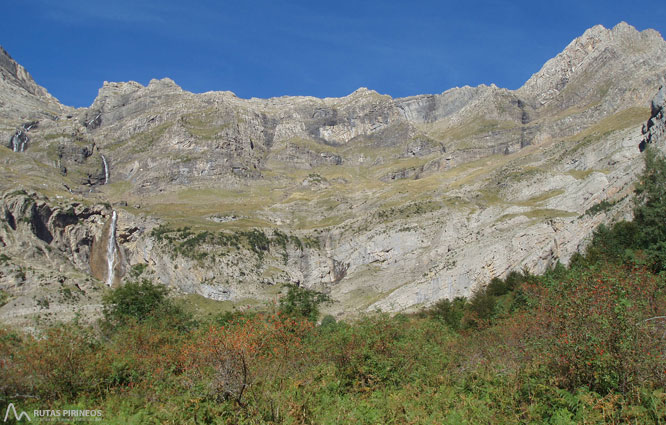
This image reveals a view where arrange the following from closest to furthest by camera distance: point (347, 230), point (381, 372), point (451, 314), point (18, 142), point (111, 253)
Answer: point (381, 372) < point (451, 314) < point (347, 230) < point (111, 253) < point (18, 142)

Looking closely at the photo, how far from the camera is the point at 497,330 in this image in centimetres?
2536

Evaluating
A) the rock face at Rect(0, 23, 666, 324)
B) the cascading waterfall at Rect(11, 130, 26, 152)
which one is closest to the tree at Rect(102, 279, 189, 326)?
the rock face at Rect(0, 23, 666, 324)

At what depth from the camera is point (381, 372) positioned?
63.4 feet

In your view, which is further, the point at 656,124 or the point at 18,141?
the point at 18,141

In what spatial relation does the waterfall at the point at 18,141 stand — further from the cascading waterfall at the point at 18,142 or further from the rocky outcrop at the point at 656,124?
the rocky outcrop at the point at 656,124

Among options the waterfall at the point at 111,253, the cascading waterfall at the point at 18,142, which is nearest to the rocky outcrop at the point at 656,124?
the waterfall at the point at 111,253

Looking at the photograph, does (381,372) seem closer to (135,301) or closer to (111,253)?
(135,301)

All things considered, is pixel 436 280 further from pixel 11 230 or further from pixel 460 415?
pixel 11 230

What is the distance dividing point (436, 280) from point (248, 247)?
53284 mm

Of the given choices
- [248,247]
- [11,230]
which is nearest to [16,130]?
[11,230]

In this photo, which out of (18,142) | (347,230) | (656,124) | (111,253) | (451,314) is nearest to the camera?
(451,314)

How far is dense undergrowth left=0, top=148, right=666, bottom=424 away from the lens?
12.3 m

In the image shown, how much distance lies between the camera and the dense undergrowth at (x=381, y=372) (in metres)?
12.3

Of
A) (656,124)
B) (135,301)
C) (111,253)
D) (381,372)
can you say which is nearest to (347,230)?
(111,253)
